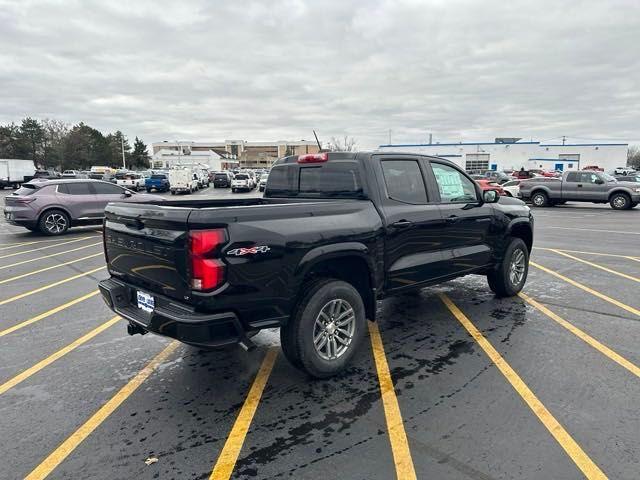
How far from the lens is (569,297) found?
5.97m

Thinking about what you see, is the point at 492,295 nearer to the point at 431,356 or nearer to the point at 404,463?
the point at 431,356

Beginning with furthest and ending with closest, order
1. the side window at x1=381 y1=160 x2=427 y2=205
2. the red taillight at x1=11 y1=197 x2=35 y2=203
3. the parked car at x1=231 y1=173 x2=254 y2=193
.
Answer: the parked car at x1=231 y1=173 x2=254 y2=193
the red taillight at x1=11 y1=197 x2=35 y2=203
the side window at x1=381 y1=160 x2=427 y2=205

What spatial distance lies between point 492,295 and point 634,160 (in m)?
127

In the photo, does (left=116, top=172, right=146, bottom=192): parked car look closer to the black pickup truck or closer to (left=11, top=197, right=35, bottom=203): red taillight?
(left=11, top=197, right=35, bottom=203): red taillight

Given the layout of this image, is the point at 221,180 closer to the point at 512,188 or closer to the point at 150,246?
the point at 512,188

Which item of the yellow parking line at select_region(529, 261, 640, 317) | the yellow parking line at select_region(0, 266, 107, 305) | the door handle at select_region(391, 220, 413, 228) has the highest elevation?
the door handle at select_region(391, 220, 413, 228)

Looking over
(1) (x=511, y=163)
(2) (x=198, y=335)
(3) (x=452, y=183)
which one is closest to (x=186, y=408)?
(2) (x=198, y=335)

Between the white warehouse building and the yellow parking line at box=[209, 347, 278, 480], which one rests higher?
the white warehouse building

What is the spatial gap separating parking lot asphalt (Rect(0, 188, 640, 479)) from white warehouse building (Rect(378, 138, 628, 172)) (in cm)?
6652

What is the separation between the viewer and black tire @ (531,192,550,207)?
71.6 feet

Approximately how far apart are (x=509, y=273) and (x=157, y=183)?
3457 centimetres

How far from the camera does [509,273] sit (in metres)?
5.82

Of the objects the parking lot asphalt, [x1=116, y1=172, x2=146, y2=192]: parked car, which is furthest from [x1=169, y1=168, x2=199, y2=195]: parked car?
the parking lot asphalt

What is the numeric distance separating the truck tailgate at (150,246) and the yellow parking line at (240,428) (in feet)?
3.32
